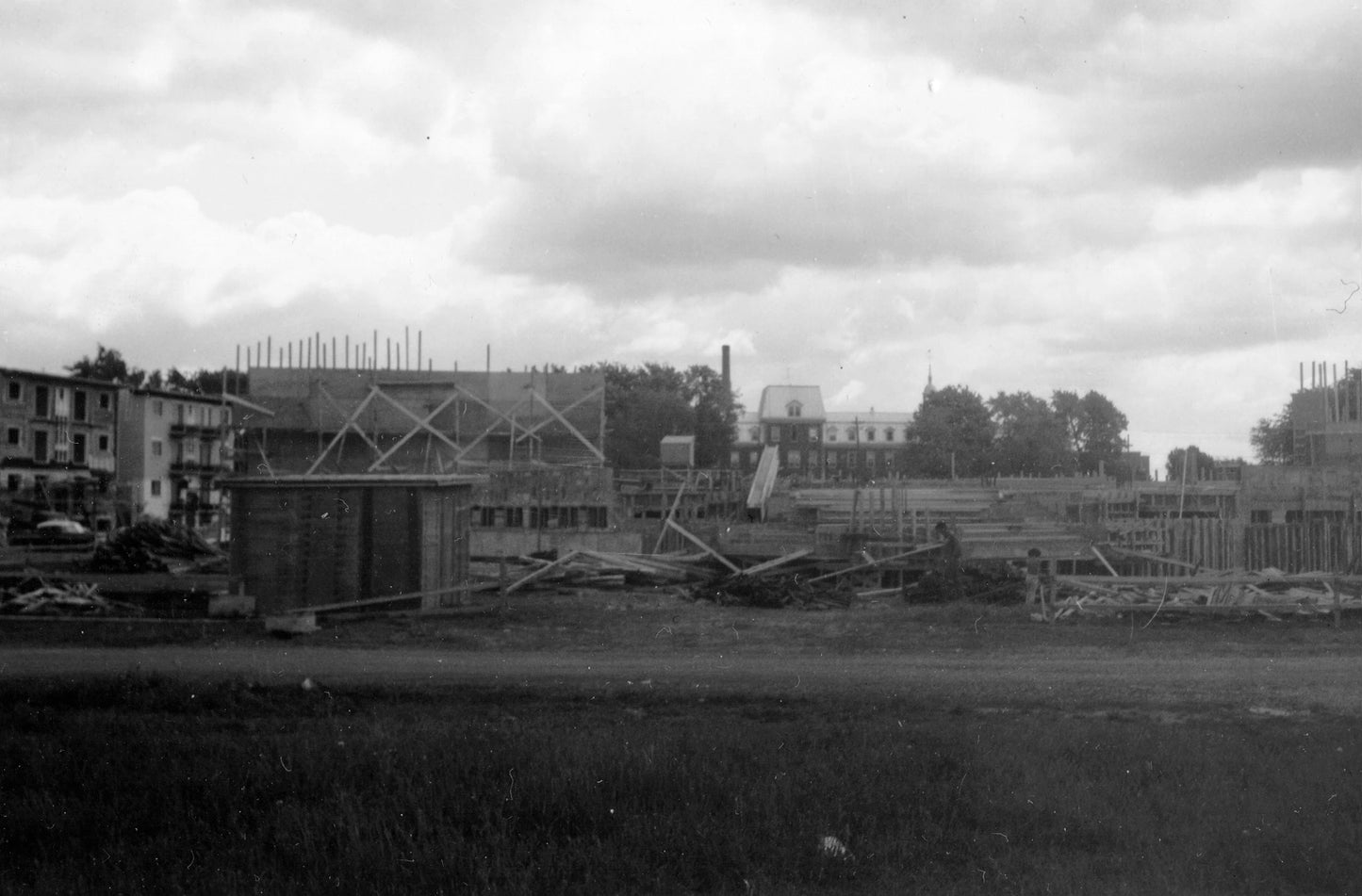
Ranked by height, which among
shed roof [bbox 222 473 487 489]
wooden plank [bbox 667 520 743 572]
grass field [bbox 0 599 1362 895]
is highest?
shed roof [bbox 222 473 487 489]

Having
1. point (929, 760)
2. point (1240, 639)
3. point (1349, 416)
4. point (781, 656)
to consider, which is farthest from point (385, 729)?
point (1349, 416)

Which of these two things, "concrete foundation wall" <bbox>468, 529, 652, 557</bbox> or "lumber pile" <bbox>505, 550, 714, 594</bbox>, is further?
"concrete foundation wall" <bbox>468, 529, 652, 557</bbox>

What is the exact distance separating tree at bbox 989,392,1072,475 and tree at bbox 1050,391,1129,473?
0.52 metres

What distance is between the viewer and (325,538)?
→ 67.8 feet

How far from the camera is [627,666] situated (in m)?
14.9

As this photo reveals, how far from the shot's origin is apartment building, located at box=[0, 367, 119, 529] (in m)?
56.6

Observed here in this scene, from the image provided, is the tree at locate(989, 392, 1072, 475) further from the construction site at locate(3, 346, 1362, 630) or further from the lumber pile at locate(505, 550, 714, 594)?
the lumber pile at locate(505, 550, 714, 594)

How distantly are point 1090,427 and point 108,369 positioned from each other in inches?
2311

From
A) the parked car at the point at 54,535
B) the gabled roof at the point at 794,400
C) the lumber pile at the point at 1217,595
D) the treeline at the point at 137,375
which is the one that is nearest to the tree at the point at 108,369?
the treeline at the point at 137,375

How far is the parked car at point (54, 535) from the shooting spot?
1842 inches

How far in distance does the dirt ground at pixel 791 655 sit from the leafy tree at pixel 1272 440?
31368 mm

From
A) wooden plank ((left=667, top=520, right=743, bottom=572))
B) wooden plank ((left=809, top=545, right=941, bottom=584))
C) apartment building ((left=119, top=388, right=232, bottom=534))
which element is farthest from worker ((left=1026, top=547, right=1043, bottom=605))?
apartment building ((left=119, top=388, right=232, bottom=534))

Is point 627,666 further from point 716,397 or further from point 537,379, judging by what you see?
point 716,397

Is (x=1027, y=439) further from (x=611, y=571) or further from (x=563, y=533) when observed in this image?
(x=611, y=571)
